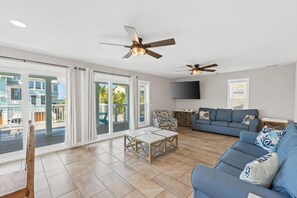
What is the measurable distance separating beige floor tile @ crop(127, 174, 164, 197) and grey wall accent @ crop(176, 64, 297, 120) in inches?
180

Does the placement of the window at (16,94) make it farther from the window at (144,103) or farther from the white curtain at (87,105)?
the window at (144,103)

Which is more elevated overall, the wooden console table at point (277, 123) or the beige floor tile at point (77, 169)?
the wooden console table at point (277, 123)

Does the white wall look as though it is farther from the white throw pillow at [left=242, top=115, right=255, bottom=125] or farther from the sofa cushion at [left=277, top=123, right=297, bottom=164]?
the sofa cushion at [left=277, top=123, right=297, bottom=164]

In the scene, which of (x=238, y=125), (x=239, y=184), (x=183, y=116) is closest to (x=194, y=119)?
(x=183, y=116)

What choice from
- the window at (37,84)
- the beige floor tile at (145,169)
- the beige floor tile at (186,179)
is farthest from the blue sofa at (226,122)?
the window at (37,84)

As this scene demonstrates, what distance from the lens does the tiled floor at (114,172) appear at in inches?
76.5

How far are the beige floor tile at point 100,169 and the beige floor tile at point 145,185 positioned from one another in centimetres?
46

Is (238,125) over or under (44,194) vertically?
over

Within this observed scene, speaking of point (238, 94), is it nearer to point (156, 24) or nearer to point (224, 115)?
point (224, 115)

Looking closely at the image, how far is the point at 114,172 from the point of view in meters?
2.44

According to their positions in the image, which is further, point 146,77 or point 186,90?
point 186,90

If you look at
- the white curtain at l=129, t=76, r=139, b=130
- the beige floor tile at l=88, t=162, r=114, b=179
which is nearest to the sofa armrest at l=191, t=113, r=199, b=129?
the white curtain at l=129, t=76, r=139, b=130

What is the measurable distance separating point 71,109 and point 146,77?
9.94 feet

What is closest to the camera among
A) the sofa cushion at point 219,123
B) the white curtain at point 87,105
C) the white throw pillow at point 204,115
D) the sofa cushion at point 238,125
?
the white curtain at point 87,105
